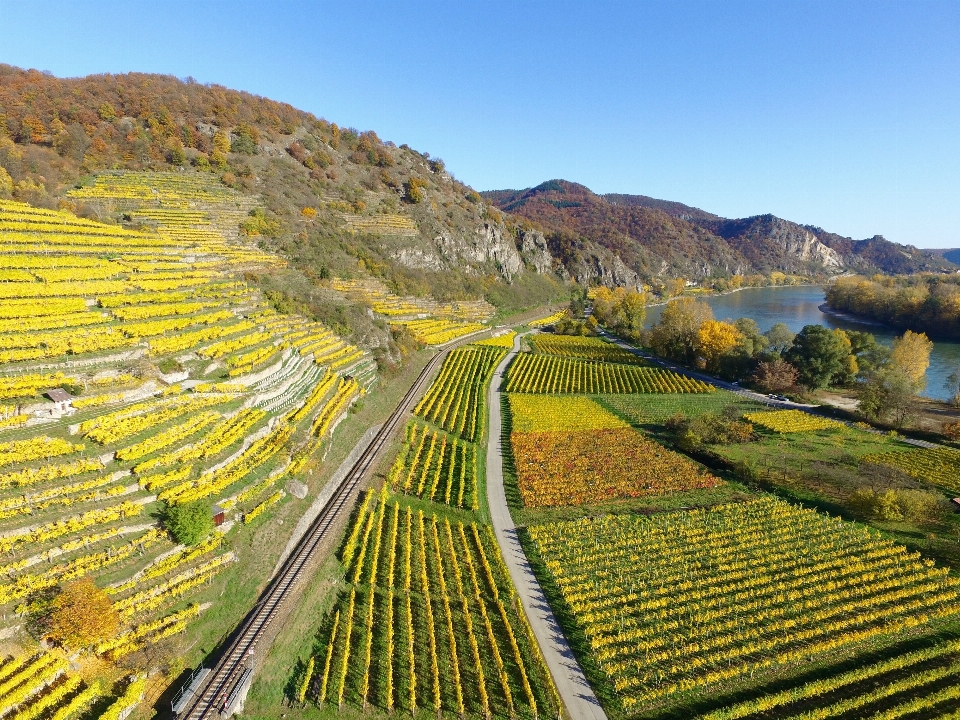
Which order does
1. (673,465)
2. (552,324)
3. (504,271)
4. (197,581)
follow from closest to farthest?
(197,581) → (673,465) → (552,324) → (504,271)

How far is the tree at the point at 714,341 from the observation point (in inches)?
2657

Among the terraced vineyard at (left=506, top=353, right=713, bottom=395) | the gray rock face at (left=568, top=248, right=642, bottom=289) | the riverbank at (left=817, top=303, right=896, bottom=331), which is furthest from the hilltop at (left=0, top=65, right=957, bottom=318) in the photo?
the riverbank at (left=817, top=303, right=896, bottom=331)

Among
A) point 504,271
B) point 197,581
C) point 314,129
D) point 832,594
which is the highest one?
point 314,129

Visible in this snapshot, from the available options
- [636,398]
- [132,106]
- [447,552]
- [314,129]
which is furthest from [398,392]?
[314,129]

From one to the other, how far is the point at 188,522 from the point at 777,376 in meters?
62.2

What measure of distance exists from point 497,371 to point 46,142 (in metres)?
74.0

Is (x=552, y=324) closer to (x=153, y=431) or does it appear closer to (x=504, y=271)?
(x=504, y=271)

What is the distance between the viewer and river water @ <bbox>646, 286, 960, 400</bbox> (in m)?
74.6

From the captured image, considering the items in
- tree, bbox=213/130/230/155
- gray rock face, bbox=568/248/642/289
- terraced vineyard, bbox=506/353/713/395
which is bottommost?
terraced vineyard, bbox=506/353/713/395

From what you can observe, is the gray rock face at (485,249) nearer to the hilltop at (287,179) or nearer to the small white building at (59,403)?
the hilltop at (287,179)

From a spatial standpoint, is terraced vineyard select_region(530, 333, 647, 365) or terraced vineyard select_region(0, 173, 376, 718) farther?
terraced vineyard select_region(530, 333, 647, 365)

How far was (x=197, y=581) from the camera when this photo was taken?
1914cm

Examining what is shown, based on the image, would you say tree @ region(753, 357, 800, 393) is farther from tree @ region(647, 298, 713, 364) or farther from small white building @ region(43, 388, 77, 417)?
small white building @ region(43, 388, 77, 417)

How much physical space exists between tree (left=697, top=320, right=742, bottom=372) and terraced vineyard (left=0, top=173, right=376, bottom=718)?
52540 mm
